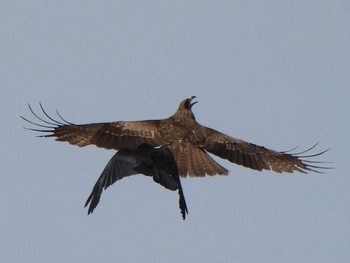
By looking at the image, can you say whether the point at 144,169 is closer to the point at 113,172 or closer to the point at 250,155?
the point at 113,172

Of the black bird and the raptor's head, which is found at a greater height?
the raptor's head

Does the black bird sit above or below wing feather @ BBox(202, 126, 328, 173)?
below

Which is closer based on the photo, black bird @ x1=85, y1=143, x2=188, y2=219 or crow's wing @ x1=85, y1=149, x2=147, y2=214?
black bird @ x1=85, y1=143, x2=188, y2=219

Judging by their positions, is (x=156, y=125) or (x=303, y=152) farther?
(x=303, y=152)

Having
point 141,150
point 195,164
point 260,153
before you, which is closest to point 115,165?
point 141,150

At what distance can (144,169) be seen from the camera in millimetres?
16828

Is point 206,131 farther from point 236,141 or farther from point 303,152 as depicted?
point 303,152

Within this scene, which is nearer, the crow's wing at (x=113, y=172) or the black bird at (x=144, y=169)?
the black bird at (x=144, y=169)

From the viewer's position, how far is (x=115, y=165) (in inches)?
671

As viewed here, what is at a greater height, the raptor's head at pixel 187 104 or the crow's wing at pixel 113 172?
the raptor's head at pixel 187 104

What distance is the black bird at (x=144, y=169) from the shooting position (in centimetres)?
1670

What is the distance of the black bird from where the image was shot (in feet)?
54.8

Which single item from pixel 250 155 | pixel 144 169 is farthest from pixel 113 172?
pixel 250 155

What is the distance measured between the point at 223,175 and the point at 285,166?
151cm
